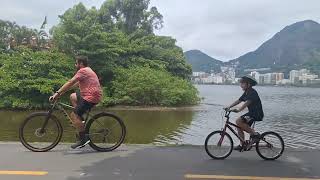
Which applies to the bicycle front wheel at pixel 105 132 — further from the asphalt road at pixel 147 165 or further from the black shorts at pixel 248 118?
the black shorts at pixel 248 118

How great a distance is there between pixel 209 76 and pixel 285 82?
113 ft

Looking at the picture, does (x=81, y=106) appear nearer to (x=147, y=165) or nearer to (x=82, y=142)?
(x=82, y=142)

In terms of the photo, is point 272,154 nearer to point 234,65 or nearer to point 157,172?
point 157,172

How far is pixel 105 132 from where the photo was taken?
945 cm

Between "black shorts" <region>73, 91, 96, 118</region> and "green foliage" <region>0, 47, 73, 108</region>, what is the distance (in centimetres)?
2869

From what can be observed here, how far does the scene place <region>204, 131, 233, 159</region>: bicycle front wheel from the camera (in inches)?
345

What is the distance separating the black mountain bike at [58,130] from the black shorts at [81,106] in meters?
0.10

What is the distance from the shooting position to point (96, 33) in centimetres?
4231

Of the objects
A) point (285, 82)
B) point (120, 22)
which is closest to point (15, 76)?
point (120, 22)

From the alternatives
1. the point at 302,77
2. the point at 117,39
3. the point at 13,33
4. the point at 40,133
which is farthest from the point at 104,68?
the point at 302,77

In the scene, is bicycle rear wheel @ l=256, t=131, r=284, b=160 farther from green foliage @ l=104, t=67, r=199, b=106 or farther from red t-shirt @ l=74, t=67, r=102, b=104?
green foliage @ l=104, t=67, r=199, b=106

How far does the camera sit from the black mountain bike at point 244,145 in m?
8.80

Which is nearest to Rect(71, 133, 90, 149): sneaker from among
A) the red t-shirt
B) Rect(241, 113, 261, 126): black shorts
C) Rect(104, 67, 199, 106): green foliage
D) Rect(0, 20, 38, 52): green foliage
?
the red t-shirt

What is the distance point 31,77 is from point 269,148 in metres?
32.3
